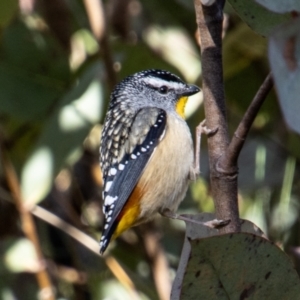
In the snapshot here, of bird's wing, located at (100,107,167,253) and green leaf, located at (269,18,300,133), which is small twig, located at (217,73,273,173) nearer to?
green leaf, located at (269,18,300,133)

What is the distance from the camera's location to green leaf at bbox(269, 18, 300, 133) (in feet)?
3.60

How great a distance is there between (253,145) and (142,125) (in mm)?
767

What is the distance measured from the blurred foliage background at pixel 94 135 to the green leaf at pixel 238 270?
1520 mm

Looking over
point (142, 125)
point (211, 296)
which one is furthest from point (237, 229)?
point (142, 125)

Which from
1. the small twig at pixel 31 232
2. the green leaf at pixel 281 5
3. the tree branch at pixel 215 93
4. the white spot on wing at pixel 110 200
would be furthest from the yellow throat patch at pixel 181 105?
the green leaf at pixel 281 5

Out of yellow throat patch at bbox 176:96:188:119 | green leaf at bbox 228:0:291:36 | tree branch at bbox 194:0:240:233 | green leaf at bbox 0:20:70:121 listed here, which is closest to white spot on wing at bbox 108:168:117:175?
yellow throat patch at bbox 176:96:188:119

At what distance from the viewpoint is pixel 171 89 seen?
3170 millimetres

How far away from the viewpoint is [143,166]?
9.21ft

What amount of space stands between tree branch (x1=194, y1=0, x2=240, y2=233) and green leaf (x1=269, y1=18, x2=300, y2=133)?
1.72ft

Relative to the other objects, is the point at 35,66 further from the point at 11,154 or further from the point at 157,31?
the point at 157,31

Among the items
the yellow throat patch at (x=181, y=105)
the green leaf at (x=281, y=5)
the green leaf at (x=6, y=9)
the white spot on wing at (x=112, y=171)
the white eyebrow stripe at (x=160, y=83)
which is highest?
the green leaf at (x=281, y=5)

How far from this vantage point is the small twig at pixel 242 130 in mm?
1419

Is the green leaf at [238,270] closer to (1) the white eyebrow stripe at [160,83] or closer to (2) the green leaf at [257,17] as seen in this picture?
(2) the green leaf at [257,17]

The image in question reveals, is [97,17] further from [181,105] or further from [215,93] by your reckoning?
[215,93]
